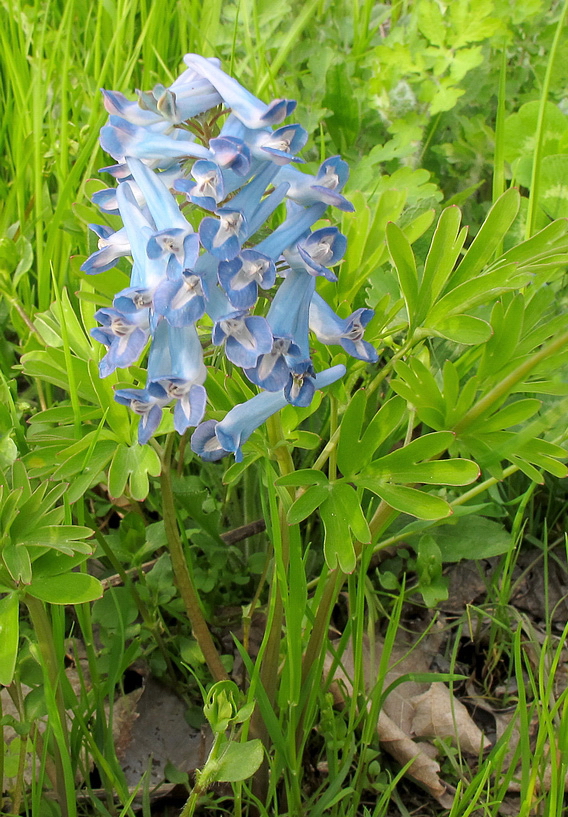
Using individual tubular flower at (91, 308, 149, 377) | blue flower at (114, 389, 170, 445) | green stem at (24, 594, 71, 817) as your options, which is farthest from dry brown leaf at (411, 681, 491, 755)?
individual tubular flower at (91, 308, 149, 377)

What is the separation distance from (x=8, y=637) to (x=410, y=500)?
725 mm

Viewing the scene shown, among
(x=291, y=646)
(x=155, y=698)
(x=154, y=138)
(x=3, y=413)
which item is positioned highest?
(x=154, y=138)

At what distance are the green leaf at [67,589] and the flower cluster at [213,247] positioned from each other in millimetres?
285

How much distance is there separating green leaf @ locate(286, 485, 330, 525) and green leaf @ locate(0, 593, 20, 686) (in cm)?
49

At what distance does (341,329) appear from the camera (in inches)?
48.1

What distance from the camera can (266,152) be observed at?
1.05 metres

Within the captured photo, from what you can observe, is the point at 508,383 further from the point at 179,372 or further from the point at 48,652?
the point at 48,652

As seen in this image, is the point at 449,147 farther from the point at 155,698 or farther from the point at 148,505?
the point at 155,698

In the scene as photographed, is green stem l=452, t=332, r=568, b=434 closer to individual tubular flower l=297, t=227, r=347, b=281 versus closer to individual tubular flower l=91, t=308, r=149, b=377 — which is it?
individual tubular flower l=297, t=227, r=347, b=281

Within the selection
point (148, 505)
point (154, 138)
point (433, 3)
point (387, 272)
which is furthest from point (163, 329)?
point (433, 3)

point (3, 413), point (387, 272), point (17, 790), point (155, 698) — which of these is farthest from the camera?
point (155, 698)

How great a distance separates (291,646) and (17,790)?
26.4 inches

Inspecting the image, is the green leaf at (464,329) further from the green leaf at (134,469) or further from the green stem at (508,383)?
the green leaf at (134,469)

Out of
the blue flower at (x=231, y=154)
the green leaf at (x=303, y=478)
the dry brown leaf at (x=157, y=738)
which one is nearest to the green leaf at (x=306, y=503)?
the green leaf at (x=303, y=478)
